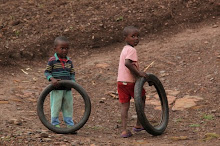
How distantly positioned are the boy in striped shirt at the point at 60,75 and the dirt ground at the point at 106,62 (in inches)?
14.0

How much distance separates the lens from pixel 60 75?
610 centimetres

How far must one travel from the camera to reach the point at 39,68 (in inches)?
401

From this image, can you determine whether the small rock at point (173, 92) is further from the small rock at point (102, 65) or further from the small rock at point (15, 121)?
the small rock at point (15, 121)

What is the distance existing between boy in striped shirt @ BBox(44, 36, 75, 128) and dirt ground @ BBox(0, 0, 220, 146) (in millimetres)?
356

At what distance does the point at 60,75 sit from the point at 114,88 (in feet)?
9.64

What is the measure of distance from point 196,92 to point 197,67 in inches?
47.8

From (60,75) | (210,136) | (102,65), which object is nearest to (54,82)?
(60,75)

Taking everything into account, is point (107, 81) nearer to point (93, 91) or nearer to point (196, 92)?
point (93, 91)

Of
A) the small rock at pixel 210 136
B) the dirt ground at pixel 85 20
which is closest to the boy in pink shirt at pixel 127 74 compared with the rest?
the small rock at pixel 210 136

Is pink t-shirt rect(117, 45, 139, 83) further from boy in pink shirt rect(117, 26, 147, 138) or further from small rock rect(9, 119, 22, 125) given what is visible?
small rock rect(9, 119, 22, 125)

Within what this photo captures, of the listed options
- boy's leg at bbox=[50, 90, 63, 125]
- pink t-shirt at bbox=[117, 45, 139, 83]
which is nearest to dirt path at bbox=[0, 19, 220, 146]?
boy's leg at bbox=[50, 90, 63, 125]

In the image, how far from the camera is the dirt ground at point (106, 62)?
6027 millimetres

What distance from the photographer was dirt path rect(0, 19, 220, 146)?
5.68 meters

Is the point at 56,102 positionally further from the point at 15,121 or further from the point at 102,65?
the point at 102,65
